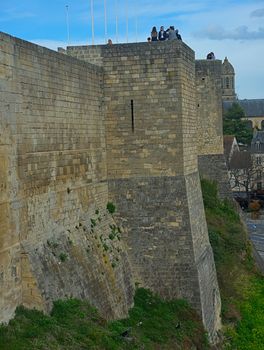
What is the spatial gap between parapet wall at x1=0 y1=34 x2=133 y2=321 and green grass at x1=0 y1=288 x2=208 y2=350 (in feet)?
1.10

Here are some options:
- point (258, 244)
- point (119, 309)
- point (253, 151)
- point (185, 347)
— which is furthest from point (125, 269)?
point (253, 151)

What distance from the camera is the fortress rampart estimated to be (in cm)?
1248

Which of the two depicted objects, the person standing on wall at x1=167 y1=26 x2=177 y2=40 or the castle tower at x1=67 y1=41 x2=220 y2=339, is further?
the person standing on wall at x1=167 y1=26 x2=177 y2=40

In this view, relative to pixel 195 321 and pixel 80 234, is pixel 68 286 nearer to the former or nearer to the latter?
pixel 80 234

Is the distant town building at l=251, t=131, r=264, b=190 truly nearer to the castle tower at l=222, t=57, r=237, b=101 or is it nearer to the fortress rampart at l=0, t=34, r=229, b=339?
the castle tower at l=222, t=57, r=237, b=101

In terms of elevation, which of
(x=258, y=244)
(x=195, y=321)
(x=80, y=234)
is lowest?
(x=258, y=244)

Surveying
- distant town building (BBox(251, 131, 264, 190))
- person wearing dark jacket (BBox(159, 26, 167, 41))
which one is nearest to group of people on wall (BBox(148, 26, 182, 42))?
person wearing dark jacket (BBox(159, 26, 167, 41))

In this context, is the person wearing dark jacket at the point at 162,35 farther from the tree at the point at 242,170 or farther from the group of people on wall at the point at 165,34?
the tree at the point at 242,170

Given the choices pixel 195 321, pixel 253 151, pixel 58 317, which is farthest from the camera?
pixel 253 151

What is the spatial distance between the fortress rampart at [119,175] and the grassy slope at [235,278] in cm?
77

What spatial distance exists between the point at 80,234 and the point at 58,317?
2804 mm

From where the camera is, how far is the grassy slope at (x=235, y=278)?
17.1 m

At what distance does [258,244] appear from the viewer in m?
34.9

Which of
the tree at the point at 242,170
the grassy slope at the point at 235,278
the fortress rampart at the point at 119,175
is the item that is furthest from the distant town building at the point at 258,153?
the fortress rampart at the point at 119,175
